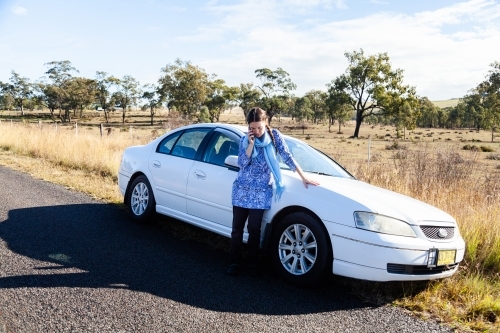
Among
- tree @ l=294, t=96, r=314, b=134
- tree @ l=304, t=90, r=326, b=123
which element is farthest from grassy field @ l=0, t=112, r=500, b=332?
tree @ l=304, t=90, r=326, b=123

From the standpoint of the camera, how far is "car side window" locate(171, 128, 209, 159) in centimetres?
564

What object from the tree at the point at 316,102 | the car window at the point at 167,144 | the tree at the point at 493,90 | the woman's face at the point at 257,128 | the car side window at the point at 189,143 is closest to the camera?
the woman's face at the point at 257,128

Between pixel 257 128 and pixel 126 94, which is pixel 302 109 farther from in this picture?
pixel 257 128

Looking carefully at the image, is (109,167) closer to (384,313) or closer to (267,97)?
(384,313)

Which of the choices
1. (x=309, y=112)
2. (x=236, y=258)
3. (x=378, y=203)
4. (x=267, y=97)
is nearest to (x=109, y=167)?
(x=236, y=258)

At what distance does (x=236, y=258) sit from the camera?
4586 millimetres

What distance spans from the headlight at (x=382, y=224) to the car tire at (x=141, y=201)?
320 centimetres

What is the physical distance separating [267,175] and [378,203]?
3.69 feet

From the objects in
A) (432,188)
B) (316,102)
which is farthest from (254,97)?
(432,188)

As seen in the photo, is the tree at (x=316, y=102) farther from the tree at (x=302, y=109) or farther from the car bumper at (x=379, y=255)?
the car bumper at (x=379, y=255)

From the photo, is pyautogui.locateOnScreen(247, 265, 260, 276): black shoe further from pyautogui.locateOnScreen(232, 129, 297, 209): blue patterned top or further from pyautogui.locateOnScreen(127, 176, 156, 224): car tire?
pyautogui.locateOnScreen(127, 176, 156, 224): car tire

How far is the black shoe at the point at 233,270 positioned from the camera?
4477 millimetres

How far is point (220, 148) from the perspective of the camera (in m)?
5.32

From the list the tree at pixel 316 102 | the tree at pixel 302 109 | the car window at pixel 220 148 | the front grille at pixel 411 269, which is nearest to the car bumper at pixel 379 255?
the front grille at pixel 411 269
